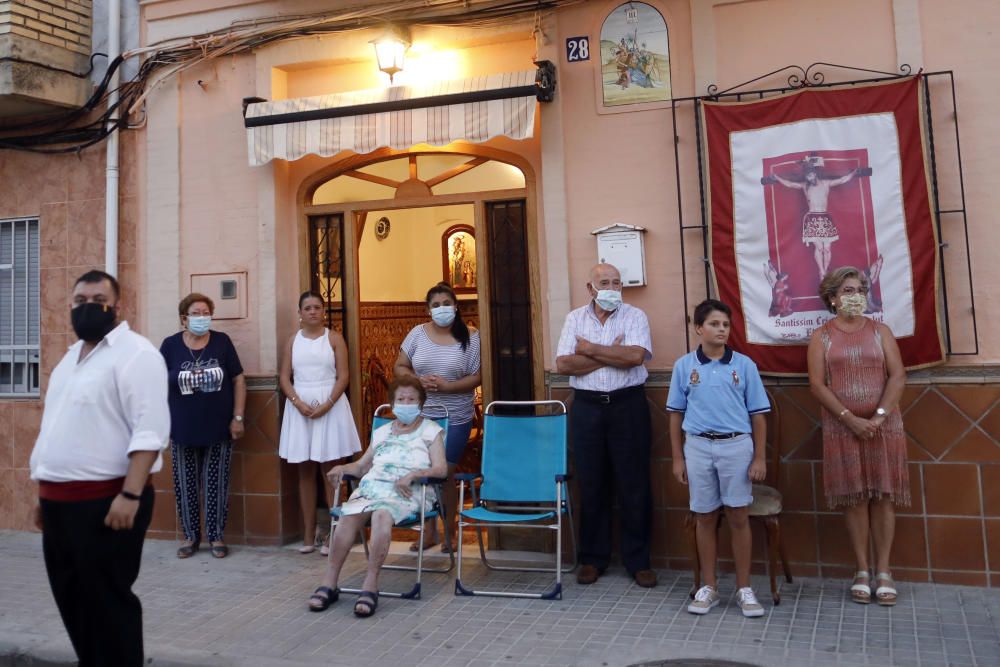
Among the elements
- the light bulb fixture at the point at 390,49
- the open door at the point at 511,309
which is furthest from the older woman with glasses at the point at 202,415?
the light bulb fixture at the point at 390,49

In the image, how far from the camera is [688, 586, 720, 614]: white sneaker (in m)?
4.85

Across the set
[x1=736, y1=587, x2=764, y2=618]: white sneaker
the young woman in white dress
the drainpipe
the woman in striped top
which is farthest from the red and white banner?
the drainpipe

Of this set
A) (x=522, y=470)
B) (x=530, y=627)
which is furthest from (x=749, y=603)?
(x=522, y=470)

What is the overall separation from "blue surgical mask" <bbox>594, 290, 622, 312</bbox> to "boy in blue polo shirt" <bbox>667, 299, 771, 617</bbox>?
2.27 ft

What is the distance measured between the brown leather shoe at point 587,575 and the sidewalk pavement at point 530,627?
8cm

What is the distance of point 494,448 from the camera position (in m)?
5.74

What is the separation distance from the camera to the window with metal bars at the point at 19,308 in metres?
7.73

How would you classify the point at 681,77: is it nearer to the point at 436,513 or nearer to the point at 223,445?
the point at 436,513

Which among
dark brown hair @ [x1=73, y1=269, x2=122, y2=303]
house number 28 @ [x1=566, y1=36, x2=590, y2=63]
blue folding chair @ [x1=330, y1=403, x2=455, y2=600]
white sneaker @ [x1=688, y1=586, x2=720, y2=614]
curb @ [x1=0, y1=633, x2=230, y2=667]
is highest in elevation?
house number 28 @ [x1=566, y1=36, x2=590, y2=63]

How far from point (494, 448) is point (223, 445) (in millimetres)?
2271

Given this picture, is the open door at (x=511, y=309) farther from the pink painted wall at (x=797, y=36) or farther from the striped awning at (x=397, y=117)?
the pink painted wall at (x=797, y=36)

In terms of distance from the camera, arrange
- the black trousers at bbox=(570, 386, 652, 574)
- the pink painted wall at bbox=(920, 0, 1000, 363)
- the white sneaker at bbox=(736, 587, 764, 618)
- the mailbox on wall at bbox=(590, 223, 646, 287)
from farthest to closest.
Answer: the mailbox on wall at bbox=(590, 223, 646, 287) → the black trousers at bbox=(570, 386, 652, 574) → the pink painted wall at bbox=(920, 0, 1000, 363) → the white sneaker at bbox=(736, 587, 764, 618)

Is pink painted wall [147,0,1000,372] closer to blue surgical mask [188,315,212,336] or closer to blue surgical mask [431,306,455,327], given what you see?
blue surgical mask [188,315,212,336]

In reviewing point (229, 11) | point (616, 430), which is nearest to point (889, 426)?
point (616, 430)
